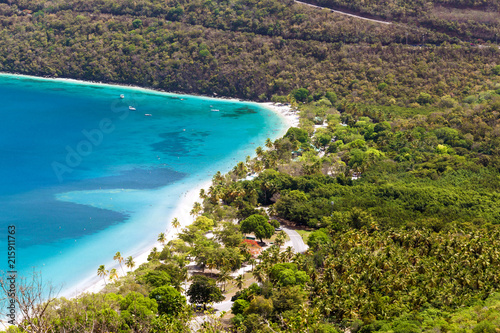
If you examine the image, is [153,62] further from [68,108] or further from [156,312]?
[156,312]

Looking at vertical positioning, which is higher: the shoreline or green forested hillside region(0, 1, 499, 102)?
green forested hillside region(0, 1, 499, 102)

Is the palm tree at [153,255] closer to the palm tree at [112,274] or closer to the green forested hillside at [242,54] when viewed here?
the palm tree at [112,274]

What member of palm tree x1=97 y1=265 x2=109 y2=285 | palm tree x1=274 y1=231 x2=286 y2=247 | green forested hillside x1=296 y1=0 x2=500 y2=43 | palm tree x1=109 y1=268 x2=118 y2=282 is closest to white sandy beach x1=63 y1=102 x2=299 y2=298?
palm tree x1=97 y1=265 x2=109 y2=285

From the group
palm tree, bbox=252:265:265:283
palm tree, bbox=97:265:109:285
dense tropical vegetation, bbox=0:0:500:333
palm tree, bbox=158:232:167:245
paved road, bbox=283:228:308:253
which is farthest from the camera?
paved road, bbox=283:228:308:253

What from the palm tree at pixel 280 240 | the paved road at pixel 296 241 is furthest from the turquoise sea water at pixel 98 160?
the paved road at pixel 296 241

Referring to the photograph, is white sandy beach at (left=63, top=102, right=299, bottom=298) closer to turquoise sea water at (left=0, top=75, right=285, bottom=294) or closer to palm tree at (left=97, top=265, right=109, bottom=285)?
palm tree at (left=97, top=265, right=109, bottom=285)

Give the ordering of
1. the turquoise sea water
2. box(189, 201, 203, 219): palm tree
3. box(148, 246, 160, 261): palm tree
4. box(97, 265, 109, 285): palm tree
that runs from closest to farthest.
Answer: box(97, 265, 109, 285): palm tree → box(148, 246, 160, 261): palm tree → the turquoise sea water → box(189, 201, 203, 219): palm tree

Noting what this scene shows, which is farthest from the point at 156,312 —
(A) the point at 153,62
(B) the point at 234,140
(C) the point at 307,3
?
(C) the point at 307,3

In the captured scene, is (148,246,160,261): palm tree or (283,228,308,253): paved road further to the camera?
(283,228,308,253): paved road
